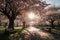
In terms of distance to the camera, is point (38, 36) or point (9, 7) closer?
point (38, 36)

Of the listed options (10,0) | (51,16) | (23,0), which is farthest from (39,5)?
(51,16)

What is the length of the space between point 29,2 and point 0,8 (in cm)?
465

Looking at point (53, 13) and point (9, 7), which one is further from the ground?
point (53, 13)

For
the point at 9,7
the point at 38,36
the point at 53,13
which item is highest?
the point at 53,13

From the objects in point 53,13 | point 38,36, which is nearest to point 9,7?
point 38,36

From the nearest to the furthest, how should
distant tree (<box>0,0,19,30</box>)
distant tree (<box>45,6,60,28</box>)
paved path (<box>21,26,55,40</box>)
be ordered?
paved path (<box>21,26,55,40</box>) → distant tree (<box>0,0,19,30</box>) → distant tree (<box>45,6,60,28</box>)

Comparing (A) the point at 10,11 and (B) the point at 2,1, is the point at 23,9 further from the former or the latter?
(B) the point at 2,1

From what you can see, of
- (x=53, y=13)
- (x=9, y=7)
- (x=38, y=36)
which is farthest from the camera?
(x=53, y=13)

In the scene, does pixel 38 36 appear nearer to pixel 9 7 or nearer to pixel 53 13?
pixel 9 7

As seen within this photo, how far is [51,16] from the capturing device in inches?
1662

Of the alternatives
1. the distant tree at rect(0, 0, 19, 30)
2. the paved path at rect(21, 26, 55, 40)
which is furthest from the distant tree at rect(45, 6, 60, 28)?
the distant tree at rect(0, 0, 19, 30)

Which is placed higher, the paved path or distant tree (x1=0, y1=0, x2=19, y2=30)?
distant tree (x1=0, y1=0, x2=19, y2=30)

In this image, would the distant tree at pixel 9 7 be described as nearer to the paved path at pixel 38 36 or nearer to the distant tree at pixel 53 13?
the paved path at pixel 38 36

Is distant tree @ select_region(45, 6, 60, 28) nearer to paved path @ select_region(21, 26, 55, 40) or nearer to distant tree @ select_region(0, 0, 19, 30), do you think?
paved path @ select_region(21, 26, 55, 40)
